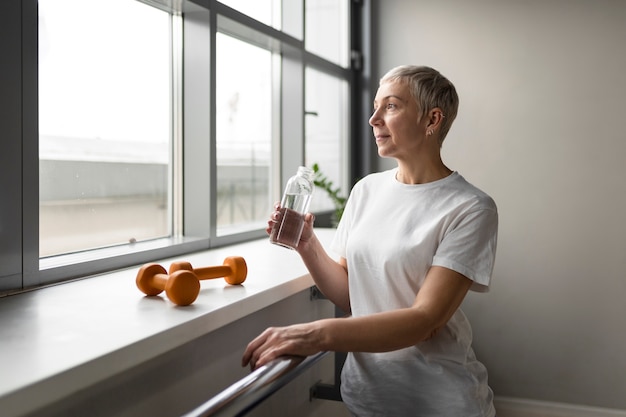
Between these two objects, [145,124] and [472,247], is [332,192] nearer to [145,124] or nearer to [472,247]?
[145,124]

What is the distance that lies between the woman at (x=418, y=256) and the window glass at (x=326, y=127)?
4.75ft

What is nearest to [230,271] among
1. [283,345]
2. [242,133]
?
[283,345]

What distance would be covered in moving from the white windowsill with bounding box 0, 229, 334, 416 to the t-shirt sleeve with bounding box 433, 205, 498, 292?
1.42ft

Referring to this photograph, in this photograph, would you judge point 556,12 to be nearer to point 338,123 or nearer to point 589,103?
point 589,103

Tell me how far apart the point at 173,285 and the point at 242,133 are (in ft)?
4.28

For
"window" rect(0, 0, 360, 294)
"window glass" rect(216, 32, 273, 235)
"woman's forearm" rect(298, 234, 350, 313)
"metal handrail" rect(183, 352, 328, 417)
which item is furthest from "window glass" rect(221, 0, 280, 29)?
"metal handrail" rect(183, 352, 328, 417)

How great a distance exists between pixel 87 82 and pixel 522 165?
2.15 metres

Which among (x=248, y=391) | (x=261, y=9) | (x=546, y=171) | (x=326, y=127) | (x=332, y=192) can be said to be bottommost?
(x=248, y=391)

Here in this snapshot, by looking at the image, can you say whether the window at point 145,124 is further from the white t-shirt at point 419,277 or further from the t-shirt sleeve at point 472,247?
the t-shirt sleeve at point 472,247

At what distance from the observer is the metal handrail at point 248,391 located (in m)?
0.96

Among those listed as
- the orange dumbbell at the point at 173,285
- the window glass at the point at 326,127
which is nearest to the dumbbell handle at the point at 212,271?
the orange dumbbell at the point at 173,285

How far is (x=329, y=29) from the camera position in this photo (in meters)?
3.20

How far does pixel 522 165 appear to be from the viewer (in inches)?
122

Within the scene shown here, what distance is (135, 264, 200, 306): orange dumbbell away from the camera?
1.28 meters
